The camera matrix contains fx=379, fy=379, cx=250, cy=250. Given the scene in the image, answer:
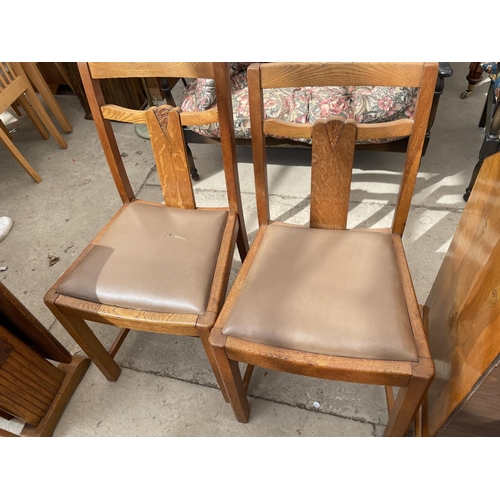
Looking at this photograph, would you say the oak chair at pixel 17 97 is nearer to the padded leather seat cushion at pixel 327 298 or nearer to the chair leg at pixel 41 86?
the chair leg at pixel 41 86

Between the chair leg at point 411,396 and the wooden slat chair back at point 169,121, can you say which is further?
the wooden slat chair back at point 169,121

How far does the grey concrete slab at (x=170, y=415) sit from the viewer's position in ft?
4.57

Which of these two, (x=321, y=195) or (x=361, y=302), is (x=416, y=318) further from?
(x=321, y=195)

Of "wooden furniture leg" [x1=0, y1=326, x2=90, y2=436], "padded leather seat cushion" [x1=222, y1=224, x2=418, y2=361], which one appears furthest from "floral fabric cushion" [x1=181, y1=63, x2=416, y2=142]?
"wooden furniture leg" [x1=0, y1=326, x2=90, y2=436]

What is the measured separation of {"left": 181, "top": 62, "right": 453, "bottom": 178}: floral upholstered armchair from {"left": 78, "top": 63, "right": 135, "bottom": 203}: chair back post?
80 centimetres

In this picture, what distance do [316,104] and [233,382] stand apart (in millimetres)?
1529

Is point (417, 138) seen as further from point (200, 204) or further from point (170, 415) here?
point (200, 204)

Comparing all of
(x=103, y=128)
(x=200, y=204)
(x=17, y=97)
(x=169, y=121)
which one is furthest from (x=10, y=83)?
(x=169, y=121)

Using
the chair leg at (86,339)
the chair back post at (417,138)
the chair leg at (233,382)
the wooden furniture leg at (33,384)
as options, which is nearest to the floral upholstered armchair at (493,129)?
the chair back post at (417,138)

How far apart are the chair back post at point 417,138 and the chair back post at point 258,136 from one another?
434 millimetres

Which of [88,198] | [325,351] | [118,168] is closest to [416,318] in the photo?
[325,351]

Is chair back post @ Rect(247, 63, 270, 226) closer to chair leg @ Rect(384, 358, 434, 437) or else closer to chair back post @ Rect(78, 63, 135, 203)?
chair back post @ Rect(78, 63, 135, 203)

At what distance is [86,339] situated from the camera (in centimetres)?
134

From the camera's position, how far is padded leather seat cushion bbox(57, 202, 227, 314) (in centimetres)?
115
